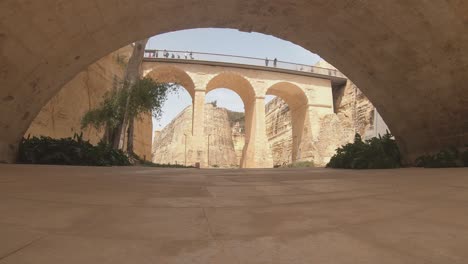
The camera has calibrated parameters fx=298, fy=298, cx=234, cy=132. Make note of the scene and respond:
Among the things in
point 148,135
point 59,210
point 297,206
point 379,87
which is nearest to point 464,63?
point 379,87

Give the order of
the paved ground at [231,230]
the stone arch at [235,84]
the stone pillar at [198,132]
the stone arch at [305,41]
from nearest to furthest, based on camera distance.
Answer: the paved ground at [231,230], the stone arch at [305,41], the stone pillar at [198,132], the stone arch at [235,84]

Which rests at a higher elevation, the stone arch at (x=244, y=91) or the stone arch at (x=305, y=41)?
the stone arch at (x=244, y=91)

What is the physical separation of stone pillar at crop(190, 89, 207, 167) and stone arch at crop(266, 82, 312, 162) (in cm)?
533

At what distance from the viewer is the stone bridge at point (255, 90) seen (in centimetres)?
1980

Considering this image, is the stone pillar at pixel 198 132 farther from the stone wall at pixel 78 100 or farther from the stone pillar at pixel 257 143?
the stone wall at pixel 78 100

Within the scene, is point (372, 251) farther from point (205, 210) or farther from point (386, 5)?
point (386, 5)

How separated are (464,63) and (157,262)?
16.5 ft

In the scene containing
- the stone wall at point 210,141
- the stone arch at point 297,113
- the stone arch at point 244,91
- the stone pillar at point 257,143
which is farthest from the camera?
the stone wall at point 210,141

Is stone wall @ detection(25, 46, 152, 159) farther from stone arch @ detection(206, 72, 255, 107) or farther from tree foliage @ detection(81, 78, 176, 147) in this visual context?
stone arch @ detection(206, 72, 255, 107)

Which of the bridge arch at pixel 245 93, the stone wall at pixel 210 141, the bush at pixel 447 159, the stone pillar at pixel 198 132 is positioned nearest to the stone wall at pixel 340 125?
the bridge arch at pixel 245 93

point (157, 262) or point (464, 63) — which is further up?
point (464, 63)

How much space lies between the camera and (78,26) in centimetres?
405

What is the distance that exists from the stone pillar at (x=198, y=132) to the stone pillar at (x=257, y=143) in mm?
3165

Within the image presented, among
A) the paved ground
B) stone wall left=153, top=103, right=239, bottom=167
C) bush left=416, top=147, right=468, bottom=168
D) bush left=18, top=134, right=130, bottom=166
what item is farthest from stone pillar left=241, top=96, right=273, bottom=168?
the paved ground
